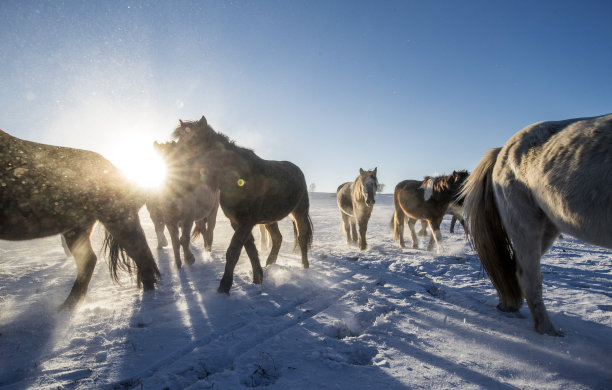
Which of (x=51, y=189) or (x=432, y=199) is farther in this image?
(x=432, y=199)

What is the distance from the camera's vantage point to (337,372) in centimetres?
167

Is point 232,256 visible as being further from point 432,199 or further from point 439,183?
point 439,183

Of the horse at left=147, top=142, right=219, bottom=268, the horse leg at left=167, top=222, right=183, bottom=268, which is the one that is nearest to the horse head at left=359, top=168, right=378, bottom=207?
the horse at left=147, top=142, right=219, bottom=268

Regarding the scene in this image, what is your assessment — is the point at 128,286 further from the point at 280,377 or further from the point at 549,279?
the point at 549,279

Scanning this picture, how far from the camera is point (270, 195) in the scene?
3.99m

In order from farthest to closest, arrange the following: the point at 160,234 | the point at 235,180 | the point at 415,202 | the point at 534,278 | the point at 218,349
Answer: the point at 160,234, the point at 415,202, the point at 235,180, the point at 534,278, the point at 218,349

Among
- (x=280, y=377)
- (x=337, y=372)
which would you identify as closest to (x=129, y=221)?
(x=280, y=377)

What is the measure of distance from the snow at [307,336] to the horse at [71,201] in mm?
569

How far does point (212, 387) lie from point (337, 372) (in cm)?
77

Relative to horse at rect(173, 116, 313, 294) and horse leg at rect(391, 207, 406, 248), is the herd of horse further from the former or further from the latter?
horse leg at rect(391, 207, 406, 248)

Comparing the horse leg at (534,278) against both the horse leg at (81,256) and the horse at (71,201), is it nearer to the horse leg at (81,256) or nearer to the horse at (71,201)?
the horse at (71,201)

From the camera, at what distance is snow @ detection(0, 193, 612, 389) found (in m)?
1.63

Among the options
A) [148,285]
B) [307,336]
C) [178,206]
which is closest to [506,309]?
[307,336]

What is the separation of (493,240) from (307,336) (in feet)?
7.03
